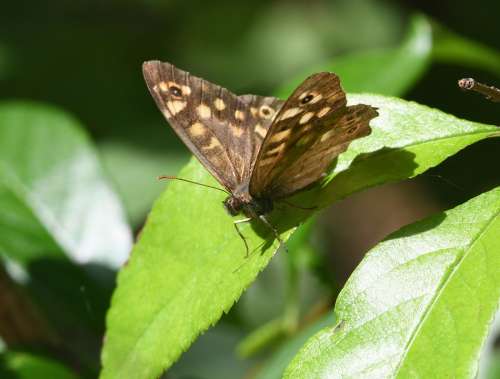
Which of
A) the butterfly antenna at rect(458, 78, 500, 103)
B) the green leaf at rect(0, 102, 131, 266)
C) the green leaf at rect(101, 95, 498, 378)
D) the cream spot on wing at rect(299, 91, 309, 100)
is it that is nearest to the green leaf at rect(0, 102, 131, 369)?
the green leaf at rect(0, 102, 131, 266)

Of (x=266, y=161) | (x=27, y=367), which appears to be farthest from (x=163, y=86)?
(x=27, y=367)

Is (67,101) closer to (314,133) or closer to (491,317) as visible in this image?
(314,133)

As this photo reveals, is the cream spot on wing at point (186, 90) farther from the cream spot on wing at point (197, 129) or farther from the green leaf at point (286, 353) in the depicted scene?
the green leaf at point (286, 353)

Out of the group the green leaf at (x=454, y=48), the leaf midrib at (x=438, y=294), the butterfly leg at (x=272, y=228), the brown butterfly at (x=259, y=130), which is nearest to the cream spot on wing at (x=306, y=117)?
the brown butterfly at (x=259, y=130)

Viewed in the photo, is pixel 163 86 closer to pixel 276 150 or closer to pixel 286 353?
pixel 276 150

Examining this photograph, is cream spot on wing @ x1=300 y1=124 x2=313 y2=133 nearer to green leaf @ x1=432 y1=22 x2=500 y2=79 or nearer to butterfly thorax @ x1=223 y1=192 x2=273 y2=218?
butterfly thorax @ x1=223 y1=192 x2=273 y2=218

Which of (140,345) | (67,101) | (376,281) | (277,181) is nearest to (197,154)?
(277,181)

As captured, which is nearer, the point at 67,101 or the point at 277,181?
the point at 277,181
